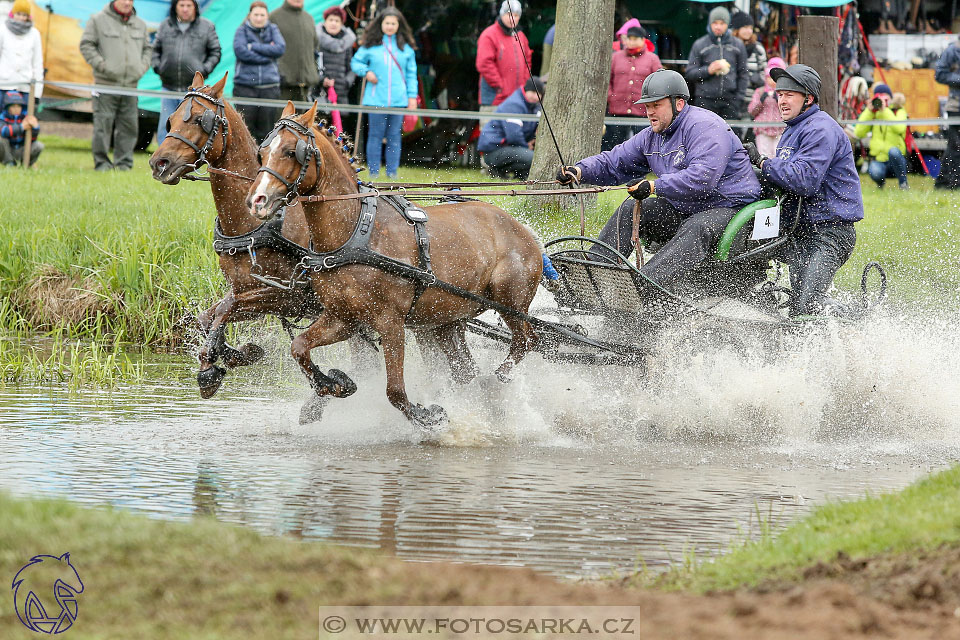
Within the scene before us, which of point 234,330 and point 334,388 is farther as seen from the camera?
point 234,330

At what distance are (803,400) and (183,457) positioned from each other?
3.84 metres

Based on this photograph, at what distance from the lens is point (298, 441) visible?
25.2 ft

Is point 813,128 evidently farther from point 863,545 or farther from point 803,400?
point 863,545

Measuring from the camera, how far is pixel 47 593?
3.98 metres

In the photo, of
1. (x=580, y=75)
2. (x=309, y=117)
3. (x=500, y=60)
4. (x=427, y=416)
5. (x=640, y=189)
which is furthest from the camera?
(x=500, y=60)

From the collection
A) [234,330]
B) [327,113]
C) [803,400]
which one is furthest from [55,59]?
[803,400]

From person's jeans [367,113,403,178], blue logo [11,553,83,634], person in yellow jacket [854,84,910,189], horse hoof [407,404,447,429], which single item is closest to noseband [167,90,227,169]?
horse hoof [407,404,447,429]

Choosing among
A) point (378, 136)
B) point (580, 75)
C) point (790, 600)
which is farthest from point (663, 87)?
point (378, 136)

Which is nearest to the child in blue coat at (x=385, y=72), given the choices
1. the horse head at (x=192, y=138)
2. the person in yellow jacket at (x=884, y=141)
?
the person in yellow jacket at (x=884, y=141)

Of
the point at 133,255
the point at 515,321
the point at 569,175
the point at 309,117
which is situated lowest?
the point at 133,255

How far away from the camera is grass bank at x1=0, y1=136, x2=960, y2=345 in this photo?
36.2 feet

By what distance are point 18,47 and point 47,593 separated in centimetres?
1349

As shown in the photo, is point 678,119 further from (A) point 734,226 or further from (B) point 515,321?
(B) point 515,321

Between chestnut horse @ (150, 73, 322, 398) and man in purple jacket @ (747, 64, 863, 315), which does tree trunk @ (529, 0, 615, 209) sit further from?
chestnut horse @ (150, 73, 322, 398)
